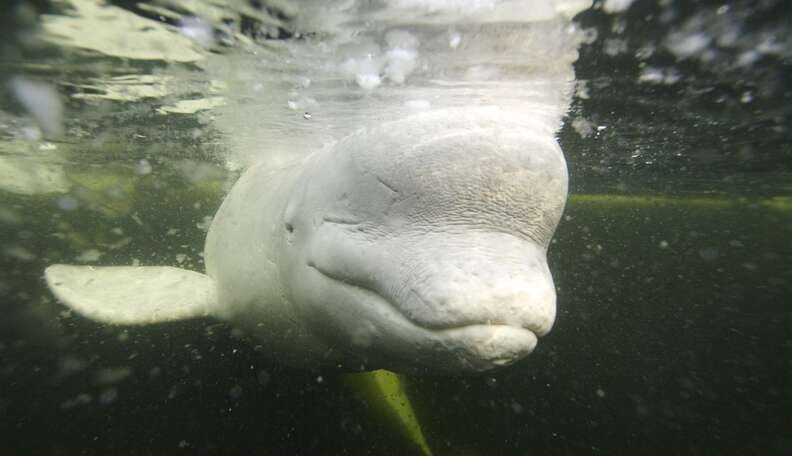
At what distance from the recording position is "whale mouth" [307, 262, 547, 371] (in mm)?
2078

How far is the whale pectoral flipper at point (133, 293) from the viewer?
4.65 metres

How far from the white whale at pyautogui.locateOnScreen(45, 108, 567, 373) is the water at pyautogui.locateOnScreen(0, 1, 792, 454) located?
2.39 metres

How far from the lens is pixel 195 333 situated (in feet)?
19.6

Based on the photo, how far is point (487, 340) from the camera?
2066 millimetres

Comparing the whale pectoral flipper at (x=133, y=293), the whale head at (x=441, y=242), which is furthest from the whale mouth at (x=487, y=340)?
the whale pectoral flipper at (x=133, y=293)

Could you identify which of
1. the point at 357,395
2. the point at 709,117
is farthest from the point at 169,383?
the point at 709,117

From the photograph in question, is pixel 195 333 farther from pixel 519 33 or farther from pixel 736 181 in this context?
pixel 736 181

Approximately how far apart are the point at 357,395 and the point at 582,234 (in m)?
16.2

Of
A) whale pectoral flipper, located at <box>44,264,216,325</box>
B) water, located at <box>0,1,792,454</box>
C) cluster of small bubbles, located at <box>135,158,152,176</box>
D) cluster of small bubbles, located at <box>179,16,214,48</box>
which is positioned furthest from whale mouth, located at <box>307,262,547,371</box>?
cluster of small bubbles, located at <box>135,158,152,176</box>

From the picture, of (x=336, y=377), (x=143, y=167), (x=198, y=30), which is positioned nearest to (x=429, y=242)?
(x=336, y=377)

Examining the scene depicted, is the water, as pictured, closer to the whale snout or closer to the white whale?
the white whale

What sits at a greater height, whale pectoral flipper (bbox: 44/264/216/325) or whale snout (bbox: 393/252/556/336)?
whale snout (bbox: 393/252/556/336)

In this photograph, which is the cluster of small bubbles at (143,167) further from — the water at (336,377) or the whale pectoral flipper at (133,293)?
the whale pectoral flipper at (133,293)

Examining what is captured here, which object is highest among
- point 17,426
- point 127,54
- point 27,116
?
point 127,54
